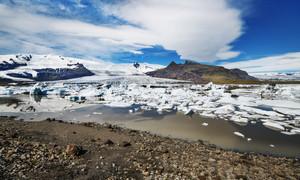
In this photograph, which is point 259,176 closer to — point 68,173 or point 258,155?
point 258,155

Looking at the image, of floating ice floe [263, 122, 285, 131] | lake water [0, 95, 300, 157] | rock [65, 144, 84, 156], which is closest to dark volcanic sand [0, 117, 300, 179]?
rock [65, 144, 84, 156]

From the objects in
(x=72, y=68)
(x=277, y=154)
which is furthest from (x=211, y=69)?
(x=277, y=154)

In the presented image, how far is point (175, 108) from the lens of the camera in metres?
18.7

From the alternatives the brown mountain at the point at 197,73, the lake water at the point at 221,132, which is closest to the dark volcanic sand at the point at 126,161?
the lake water at the point at 221,132

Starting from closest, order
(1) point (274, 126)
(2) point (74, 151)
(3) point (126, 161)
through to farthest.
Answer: (3) point (126, 161) < (2) point (74, 151) < (1) point (274, 126)

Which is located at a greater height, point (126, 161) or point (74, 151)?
point (74, 151)

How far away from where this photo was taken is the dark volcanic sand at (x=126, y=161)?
16.6ft

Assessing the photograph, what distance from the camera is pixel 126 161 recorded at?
5.92 meters

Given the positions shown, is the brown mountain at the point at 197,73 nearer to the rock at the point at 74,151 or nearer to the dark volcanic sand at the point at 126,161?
the dark volcanic sand at the point at 126,161

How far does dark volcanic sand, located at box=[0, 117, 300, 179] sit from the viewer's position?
5.05 m

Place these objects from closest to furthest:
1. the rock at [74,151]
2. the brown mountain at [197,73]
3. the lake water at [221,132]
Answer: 1. the rock at [74,151]
2. the lake water at [221,132]
3. the brown mountain at [197,73]

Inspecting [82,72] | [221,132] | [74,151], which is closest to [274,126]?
[221,132]

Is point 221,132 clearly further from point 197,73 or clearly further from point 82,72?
point 197,73

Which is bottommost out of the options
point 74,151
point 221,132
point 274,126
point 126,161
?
point 221,132
